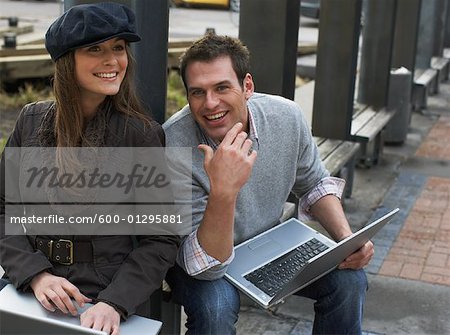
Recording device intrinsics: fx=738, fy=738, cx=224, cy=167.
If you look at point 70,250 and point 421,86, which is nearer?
point 70,250

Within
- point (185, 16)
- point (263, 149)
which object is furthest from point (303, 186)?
point (185, 16)

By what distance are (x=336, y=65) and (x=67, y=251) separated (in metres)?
3.59

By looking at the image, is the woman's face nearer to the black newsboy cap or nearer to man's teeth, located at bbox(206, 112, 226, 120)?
the black newsboy cap

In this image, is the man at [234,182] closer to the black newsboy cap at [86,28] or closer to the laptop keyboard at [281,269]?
the laptop keyboard at [281,269]

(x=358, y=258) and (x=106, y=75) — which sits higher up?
(x=106, y=75)

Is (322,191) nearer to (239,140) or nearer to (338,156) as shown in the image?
(239,140)

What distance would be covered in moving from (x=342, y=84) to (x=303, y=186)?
267cm

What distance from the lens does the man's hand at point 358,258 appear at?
9.12ft

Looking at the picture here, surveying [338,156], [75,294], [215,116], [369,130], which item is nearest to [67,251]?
[75,294]

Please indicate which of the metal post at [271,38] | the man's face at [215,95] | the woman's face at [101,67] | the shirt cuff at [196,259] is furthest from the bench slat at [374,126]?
the woman's face at [101,67]

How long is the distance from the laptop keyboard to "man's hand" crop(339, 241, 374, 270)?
0.13 meters

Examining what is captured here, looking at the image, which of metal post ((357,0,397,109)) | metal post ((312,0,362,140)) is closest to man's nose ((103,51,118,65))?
metal post ((312,0,362,140))

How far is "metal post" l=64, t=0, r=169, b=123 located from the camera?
2.71 meters

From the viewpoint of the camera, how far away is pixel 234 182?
2.37 metres
